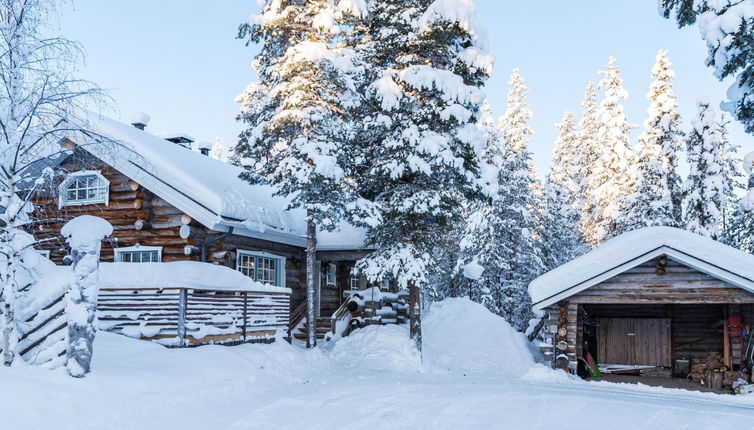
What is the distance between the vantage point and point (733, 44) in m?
11.1

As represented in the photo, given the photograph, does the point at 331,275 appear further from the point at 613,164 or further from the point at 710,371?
the point at 613,164

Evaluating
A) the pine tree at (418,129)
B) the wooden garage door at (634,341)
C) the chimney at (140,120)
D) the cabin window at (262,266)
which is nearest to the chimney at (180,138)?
the chimney at (140,120)

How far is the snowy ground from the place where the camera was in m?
8.02

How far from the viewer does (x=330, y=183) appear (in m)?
15.4

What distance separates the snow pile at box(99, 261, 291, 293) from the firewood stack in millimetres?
13253

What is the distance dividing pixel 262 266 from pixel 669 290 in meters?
12.8

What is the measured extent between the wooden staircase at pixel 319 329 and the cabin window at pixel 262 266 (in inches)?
71.3

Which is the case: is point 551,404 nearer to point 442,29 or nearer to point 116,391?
point 116,391

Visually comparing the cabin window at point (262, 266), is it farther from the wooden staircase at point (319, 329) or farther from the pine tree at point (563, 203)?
the pine tree at point (563, 203)

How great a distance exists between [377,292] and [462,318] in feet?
10.7

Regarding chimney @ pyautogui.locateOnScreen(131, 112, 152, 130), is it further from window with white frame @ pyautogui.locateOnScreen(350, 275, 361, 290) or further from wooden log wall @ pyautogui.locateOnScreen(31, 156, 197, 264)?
window with white frame @ pyautogui.locateOnScreen(350, 275, 361, 290)

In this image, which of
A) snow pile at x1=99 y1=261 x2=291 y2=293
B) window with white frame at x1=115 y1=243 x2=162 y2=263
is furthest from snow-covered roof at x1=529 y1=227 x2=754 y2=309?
window with white frame at x1=115 y1=243 x2=162 y2=263

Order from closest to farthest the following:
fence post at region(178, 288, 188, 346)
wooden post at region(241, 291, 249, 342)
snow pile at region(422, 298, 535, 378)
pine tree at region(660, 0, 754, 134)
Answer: pine tree at region(660, 0, 754, 134), fence post at region(178, 288, 188, 346), wooden post at region(241, 291, 249, 342), snow pile at region(422, 298, 535, 378)

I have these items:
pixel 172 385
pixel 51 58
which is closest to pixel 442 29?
pixel 51 58
